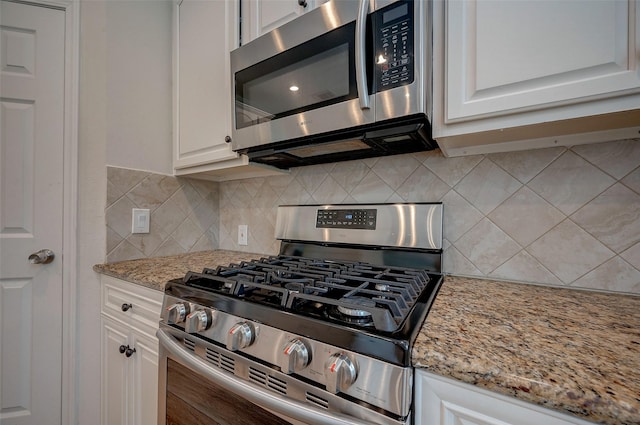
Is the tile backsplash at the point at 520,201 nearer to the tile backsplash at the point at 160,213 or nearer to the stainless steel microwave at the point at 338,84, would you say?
the tile backsplash at the point at 160,213

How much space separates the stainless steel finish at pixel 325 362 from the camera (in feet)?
1.59

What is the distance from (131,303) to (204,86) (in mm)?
1033

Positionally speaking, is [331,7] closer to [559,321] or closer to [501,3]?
[501,3]

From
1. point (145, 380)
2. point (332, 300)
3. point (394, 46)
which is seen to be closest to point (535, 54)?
point (394, 46)

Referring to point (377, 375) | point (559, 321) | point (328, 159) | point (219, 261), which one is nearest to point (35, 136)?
point (219, 261)

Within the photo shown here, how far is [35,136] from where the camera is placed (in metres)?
1.33

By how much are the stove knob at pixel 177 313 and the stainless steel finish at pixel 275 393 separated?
1.7 inches

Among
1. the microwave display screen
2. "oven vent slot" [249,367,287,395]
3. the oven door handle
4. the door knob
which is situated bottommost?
the oven door handle

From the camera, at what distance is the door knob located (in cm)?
130

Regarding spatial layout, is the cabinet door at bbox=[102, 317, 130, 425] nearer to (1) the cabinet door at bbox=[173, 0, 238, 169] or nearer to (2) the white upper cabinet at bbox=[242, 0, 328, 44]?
(1) the cabinet door at bbox=[173, 0, 238, 169]

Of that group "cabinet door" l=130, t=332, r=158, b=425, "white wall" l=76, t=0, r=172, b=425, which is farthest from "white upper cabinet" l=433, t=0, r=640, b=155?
"white wall" l=76, t=0, r=172, b=425

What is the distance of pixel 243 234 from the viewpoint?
1.68 m

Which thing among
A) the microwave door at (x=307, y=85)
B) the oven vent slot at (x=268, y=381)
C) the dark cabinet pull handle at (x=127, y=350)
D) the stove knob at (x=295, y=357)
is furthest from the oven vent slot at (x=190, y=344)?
the microwave door at (x=307, y=85)

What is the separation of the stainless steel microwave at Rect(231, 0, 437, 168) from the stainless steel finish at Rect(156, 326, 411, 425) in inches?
28.6
